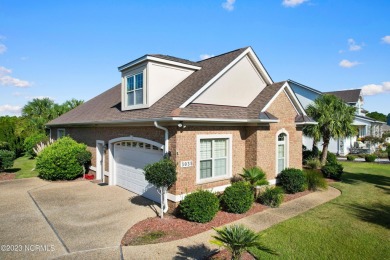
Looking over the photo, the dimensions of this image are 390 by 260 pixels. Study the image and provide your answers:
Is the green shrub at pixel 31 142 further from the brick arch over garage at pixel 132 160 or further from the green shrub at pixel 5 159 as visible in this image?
the brick arch over garage at pixel 132 160

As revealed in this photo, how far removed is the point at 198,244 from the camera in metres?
7.37

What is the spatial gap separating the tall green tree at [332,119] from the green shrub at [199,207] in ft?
43.4

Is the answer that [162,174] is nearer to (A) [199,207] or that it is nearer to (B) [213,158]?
(A) [199,207]

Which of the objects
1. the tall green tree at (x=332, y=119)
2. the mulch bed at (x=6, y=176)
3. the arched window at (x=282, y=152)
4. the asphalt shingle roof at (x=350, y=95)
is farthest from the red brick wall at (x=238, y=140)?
the asphalt shingle roof at (x=350, y=95)

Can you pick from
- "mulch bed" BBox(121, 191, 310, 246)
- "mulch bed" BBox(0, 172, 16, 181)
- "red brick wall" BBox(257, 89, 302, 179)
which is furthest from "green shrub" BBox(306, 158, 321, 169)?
"mulch bed" BBox(0, 172, 16, 181)

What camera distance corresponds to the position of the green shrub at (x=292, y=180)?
508 inches

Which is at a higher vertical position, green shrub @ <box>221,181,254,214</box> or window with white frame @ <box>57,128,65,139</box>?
window with white frame @ <box>57,128,65,139</box>

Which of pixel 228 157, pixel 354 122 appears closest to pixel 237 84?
pixel 228 157

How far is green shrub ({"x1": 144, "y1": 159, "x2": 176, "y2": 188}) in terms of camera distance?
9023 mm

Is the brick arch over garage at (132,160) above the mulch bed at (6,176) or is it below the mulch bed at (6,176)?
above

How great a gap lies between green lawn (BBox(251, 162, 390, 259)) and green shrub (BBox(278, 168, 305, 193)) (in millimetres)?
1756

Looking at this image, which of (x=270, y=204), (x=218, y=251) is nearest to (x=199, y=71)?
(x=270, y=204)

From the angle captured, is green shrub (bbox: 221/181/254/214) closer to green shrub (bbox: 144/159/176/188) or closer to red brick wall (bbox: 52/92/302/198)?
red brick wall (bbox: 52/92/302/198)

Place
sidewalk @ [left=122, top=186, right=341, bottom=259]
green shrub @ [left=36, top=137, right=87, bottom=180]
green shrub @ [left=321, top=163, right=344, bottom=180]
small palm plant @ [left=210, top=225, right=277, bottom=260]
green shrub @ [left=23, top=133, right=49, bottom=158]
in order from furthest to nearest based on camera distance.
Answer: green shrub @ [left=23, top=133, right=49, bottom=158], green shrub @ [left=321, top=163, right=344, bottom=180], green shrub @ [left=36, top=137, right=87, bottom=180], sidewalk @ [left=122, top=186, right=341, bottom=259], small palm plant @ [left=210, top=225, right=277, bottom=260]
